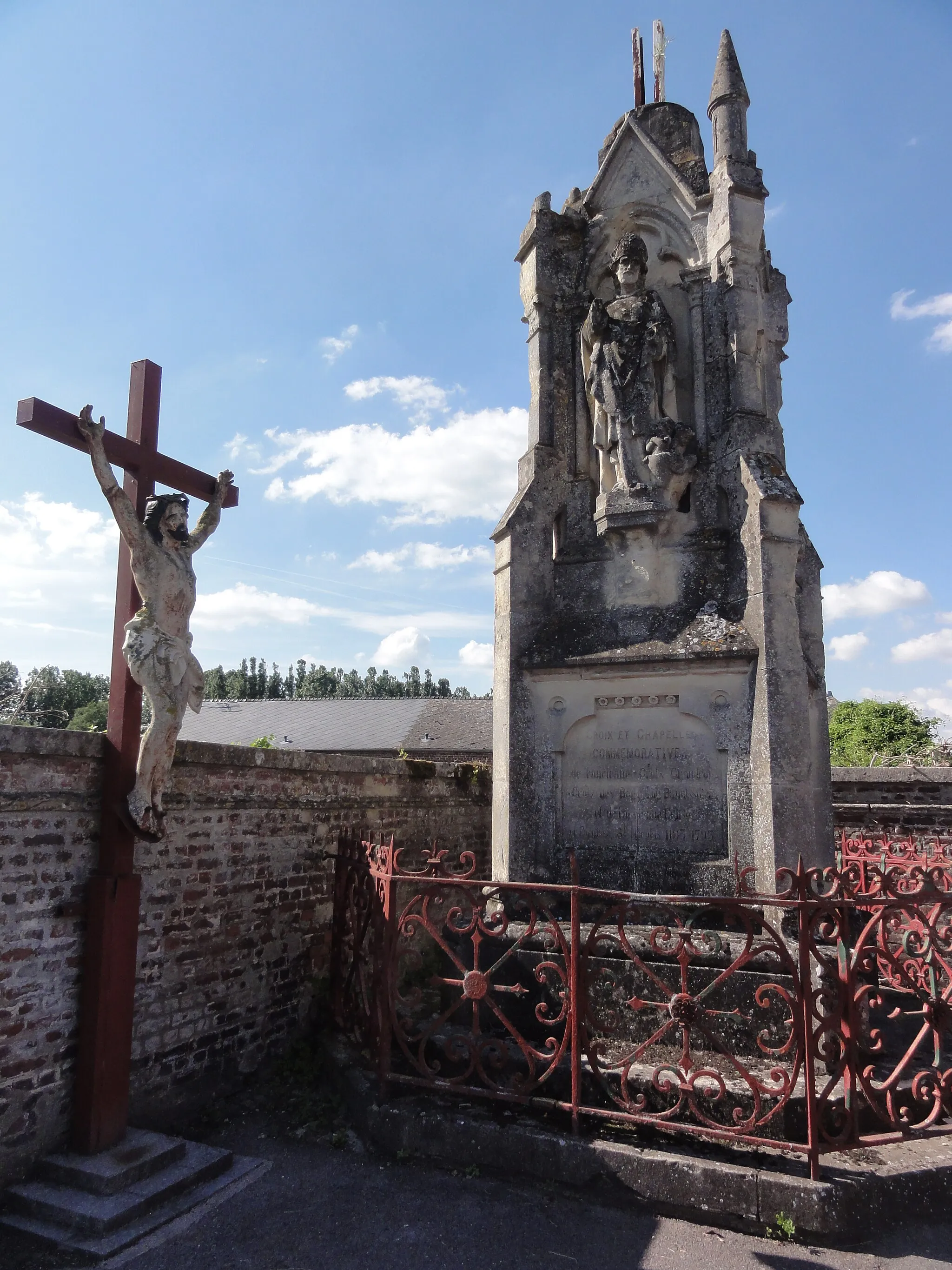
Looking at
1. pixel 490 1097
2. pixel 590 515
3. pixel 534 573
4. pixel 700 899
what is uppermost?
pixel 590 515

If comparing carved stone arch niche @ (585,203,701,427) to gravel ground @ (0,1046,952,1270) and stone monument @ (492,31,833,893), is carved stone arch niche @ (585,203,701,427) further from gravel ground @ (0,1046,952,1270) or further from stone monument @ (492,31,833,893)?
gravel ground @ (0,1046,952,1270)

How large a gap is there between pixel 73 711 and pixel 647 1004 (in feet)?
153

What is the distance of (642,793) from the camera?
20.8 ft

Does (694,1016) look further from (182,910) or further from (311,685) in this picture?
(311,685)

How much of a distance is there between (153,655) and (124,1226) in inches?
109

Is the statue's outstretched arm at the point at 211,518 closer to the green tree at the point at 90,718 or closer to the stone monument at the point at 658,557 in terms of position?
the stone monument at the point at 658,557

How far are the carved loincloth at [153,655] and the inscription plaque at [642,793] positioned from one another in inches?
127

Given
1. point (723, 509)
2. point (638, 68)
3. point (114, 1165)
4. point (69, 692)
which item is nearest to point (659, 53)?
point (638, 68)

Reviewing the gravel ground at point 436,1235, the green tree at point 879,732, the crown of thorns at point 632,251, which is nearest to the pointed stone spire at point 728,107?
the crown of thorns at point 632,251

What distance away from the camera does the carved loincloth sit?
14.8 ft

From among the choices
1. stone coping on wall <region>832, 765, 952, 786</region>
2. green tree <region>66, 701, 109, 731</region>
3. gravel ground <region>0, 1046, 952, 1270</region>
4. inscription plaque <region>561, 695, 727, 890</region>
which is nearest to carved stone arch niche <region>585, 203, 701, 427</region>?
inscription plaque <region>561, 695, 727, 890</region>

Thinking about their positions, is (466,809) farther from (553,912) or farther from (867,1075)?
(867,1075)

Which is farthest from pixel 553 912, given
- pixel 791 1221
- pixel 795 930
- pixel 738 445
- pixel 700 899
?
pixel 738 445

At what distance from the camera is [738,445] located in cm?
665
